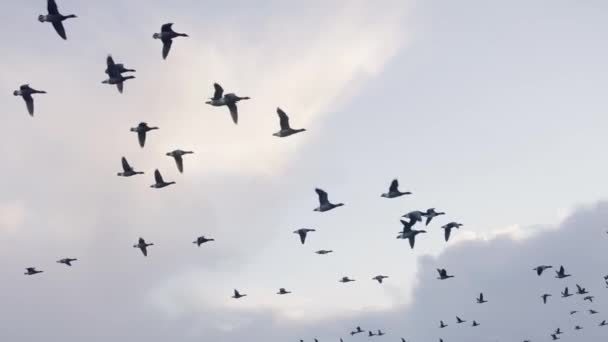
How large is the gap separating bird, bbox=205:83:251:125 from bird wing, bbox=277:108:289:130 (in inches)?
124

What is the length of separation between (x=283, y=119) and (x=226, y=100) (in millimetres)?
5211

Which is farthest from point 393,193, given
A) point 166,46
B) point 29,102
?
point 29,102

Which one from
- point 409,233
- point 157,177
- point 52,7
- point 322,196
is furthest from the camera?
point 409,233

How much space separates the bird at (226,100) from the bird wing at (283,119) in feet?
10.4

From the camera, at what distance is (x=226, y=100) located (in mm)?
68188

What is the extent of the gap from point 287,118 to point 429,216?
2809 centimetres

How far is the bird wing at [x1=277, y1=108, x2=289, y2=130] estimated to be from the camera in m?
67.6

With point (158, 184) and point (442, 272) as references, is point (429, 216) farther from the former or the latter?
point (158, 184)

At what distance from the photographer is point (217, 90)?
2680 inches

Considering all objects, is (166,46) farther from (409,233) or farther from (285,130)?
(409,233)

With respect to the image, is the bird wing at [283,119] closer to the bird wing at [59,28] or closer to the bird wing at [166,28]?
the bird wing at [166,28]

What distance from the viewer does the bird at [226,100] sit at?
67.9 m

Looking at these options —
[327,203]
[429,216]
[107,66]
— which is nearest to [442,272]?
[429,216]

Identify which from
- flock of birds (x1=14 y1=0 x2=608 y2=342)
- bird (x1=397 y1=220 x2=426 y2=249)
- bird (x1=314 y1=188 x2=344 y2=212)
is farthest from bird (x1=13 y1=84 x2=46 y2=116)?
bird (x1=397 y1=220 x2=426 y2=249)
